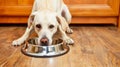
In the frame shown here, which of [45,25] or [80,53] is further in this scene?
[45,25]

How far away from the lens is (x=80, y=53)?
147cm

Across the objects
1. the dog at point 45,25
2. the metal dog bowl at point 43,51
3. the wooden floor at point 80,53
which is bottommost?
the wooden floor at point 80,53

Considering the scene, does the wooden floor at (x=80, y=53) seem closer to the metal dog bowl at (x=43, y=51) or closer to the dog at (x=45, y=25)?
the metal dog bowl at (x=43, y=51)

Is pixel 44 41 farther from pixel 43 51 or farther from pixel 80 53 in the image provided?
pixel 80 53

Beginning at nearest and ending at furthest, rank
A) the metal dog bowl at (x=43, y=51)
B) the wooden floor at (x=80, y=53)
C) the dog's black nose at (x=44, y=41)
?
the wooden floor at (x=80, y=53) → the metal dog bowl at (x=43, y=51) → the dog's black nose at (x=44, y=41)

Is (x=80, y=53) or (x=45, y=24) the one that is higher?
(x=45, y=24)

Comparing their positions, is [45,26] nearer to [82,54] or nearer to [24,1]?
[82,54]

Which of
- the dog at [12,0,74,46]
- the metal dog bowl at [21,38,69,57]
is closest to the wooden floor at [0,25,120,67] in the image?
the metal dog bowl at [21,38,69,57]

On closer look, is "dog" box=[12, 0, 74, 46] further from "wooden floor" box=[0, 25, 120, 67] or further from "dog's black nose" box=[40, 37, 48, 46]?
"wooden floor" box=[0, 25, 120, 67]

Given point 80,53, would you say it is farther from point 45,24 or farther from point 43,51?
point 45,24

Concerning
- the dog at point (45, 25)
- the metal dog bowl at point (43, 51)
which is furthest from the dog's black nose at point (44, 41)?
the metal dog bowl at point (43, 51)

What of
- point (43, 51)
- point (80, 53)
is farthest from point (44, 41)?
point (80, 53)

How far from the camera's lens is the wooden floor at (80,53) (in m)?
1.27

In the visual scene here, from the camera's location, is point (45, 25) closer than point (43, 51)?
No
